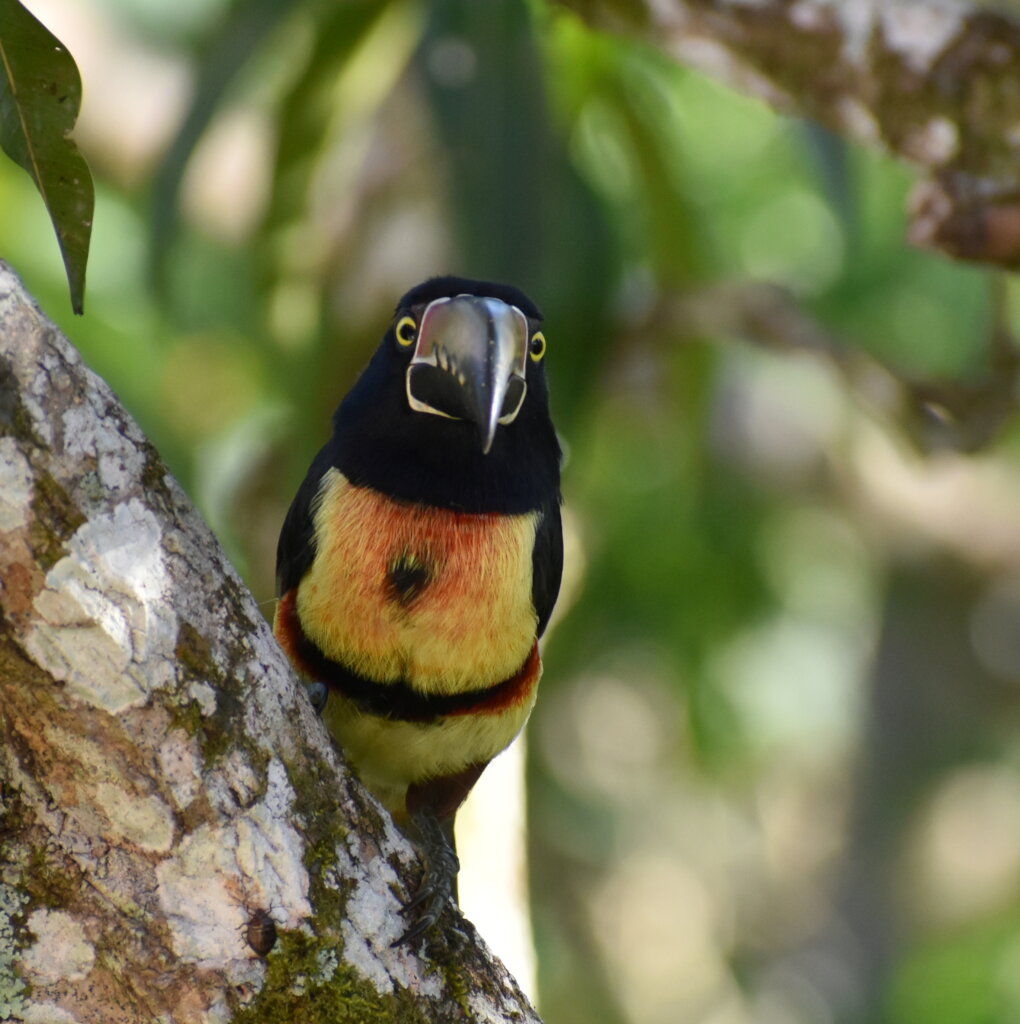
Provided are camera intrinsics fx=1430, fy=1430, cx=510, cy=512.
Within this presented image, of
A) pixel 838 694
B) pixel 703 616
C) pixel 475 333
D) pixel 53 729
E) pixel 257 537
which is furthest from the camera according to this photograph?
pixel 838 694

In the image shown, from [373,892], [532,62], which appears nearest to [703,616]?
[532,62]

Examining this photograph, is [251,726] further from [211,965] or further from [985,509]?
[985,509]

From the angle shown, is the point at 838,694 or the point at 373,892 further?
the point at 838,694

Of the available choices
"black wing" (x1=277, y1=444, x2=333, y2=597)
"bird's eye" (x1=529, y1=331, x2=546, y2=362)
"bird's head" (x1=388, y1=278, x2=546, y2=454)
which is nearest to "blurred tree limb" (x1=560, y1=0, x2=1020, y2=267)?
"bird's eye" (x1=529, y1=331, x2=546, y2=362)

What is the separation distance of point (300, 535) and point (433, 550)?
350mm

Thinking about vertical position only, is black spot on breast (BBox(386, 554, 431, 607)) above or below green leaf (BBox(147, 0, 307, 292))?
above

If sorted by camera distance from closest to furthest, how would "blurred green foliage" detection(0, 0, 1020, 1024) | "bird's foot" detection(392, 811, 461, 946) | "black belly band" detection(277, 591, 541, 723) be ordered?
"bird's foot" detection(392, 811, 461, 946)
"black belly band" detection(277, 591, 541, 723)
"blurred green foliage" detection(0, 0, 1020, 1024)

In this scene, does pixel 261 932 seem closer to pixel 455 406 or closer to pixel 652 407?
pixel 455 406

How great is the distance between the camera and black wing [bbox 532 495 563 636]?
10.5ft

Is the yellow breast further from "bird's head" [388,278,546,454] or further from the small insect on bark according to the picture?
the small insect on bark

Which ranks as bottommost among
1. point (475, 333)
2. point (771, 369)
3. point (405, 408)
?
point (771, 369)

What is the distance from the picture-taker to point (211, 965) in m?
2.26

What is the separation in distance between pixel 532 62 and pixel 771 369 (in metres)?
4.17

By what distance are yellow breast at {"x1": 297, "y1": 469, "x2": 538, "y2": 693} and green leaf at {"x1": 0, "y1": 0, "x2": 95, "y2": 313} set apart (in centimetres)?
97
